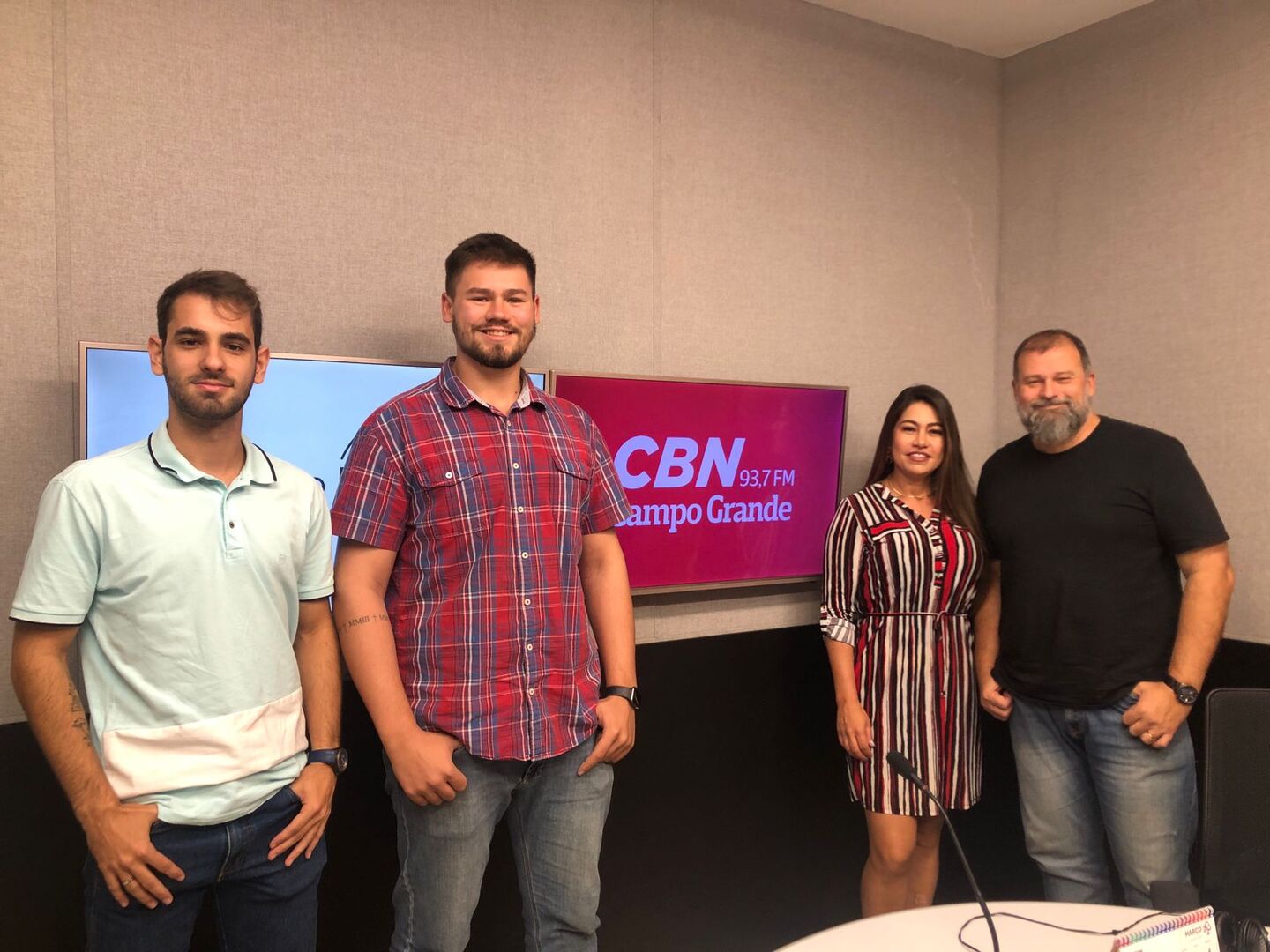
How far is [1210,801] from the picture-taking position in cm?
182

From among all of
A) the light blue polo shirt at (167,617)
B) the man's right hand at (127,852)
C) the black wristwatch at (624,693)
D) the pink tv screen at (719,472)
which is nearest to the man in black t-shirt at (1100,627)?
the pink tv screen at (719,472)

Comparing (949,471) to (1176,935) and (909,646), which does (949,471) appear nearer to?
(909,646)

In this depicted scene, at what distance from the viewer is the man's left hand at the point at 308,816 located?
1.64 metres

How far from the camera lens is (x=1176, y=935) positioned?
117cm

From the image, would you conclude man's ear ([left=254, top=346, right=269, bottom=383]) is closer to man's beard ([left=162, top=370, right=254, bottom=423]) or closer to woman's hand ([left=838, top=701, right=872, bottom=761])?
man's beard ([left=162, top=370, right=254, bottom=423])

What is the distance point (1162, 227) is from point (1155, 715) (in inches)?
68.2

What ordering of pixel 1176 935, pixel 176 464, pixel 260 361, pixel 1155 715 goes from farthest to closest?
pixel 1155 715 < pixel 260 361 < pixel 176 464 < pixel 1176 935

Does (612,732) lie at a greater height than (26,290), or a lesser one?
lesser

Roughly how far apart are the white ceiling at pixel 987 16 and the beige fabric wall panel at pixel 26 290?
2.35 m

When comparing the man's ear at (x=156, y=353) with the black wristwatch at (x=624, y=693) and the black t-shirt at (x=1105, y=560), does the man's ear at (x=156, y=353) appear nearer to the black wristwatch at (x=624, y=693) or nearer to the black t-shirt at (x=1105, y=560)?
the black wristwatch at (x=624, y=693)

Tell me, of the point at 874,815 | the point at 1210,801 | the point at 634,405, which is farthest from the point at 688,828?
the point at 1210,801

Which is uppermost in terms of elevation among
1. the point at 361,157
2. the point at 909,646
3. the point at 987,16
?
the point at 987,16

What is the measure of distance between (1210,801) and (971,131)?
2.64 m

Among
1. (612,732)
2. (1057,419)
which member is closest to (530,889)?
(612,732)
